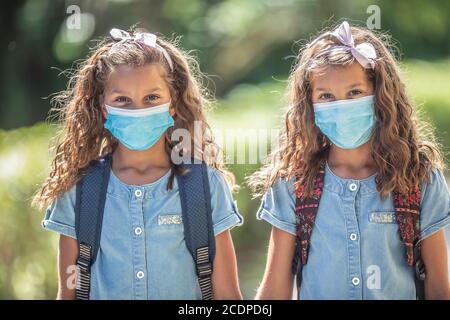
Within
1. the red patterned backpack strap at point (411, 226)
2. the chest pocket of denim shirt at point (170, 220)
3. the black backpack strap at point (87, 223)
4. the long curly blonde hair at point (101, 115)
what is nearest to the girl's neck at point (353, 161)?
the red patterned backpack strap at point (411, 226)

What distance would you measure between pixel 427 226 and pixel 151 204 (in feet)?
3.23

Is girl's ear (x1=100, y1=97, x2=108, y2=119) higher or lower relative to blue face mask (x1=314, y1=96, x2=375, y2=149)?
higher

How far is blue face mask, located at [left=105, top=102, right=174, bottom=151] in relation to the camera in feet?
10.2

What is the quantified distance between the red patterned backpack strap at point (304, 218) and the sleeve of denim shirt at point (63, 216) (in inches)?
31.8

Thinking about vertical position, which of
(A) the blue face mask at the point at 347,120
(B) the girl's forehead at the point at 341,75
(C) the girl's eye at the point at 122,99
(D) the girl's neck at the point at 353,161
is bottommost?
→ (D) the girl's neck at the point at 353,161

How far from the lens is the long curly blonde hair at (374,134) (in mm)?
3014

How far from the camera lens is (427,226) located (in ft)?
9.69

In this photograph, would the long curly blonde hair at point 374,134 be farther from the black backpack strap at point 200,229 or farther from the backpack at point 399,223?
the black backpack strap at point 200,229

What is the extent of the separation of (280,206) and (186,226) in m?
0.35

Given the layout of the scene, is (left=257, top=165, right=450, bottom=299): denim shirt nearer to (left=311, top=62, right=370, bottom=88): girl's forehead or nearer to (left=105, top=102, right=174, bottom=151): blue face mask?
(left=311, top=62, right=370, bottom=88): girl's forehead

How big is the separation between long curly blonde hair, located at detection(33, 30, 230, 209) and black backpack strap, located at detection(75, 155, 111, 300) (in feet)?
0.30

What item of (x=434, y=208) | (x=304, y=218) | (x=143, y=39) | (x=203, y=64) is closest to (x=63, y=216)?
(x=143, y=39)

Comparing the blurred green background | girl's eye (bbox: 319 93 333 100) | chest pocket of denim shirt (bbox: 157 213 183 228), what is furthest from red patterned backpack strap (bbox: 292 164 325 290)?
the blurred green background

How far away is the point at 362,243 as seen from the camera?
2.97 meters
